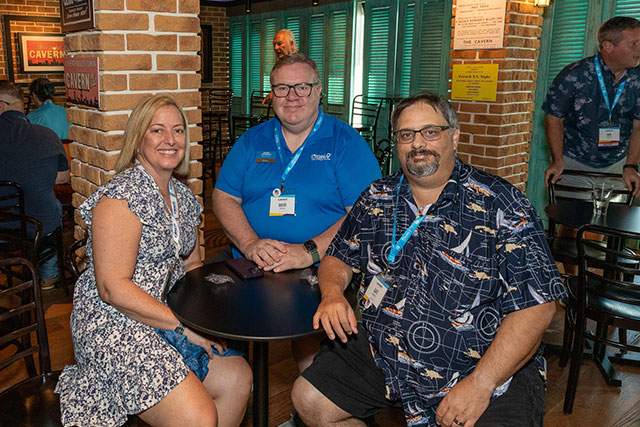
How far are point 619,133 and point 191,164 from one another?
272cm

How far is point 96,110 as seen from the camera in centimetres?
218

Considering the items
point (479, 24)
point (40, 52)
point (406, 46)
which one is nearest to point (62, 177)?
point (479, 24)

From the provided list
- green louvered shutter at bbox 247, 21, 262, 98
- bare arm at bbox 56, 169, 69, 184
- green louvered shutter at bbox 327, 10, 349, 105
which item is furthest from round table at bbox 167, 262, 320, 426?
green louvered shutter at bbox 247, 21, 262, 98

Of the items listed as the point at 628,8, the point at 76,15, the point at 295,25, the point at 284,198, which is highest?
the point at 295,25

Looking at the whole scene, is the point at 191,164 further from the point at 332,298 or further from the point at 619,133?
the point at 619,133

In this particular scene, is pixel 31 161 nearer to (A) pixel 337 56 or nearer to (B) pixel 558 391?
(B) pixel 558 391

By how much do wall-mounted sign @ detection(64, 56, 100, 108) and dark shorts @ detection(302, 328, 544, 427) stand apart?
1.30 metres

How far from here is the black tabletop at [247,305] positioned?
4.91 feet

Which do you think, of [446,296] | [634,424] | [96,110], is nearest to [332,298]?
[446,296]

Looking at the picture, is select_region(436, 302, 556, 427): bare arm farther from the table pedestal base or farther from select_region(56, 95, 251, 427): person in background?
select_region(56, 95, 251, 427): person in background

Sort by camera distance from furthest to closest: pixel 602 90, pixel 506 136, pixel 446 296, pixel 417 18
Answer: pixel 417 18, pixel 506 136, pixel 602 90, pixel 446 296

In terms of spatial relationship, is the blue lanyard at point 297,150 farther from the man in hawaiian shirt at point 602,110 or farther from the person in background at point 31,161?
the man in hawaiian shirt at point 602,110

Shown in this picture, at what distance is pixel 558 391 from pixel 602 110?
73.3 inches

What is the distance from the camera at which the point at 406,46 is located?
6.62 metres
